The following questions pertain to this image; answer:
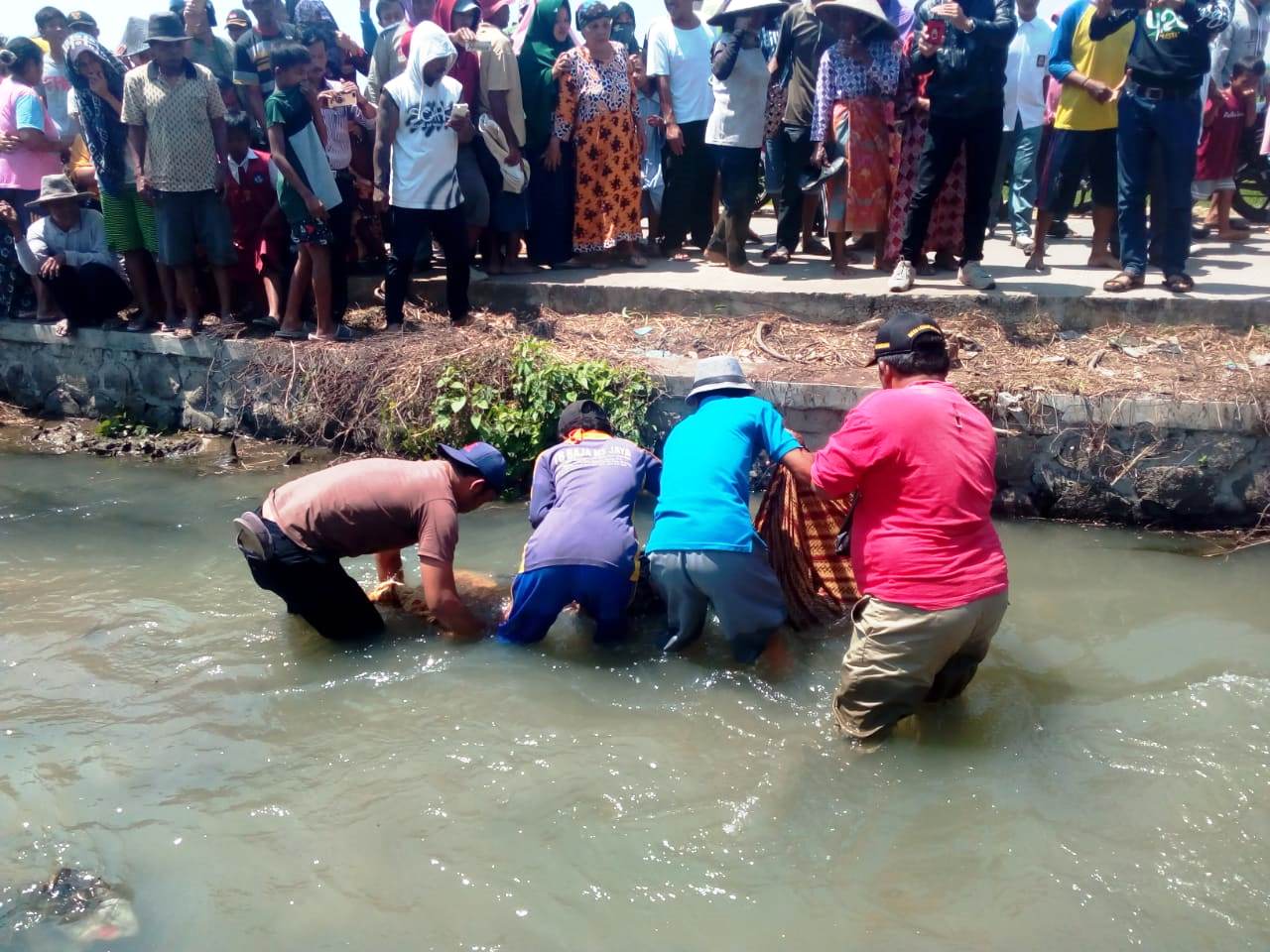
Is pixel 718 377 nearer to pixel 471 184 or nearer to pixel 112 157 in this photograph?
pixel 471 184

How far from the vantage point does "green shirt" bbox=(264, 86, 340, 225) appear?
22.5ft

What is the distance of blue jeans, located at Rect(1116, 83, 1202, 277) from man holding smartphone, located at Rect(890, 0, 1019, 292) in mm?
786

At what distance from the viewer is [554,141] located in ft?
26.2

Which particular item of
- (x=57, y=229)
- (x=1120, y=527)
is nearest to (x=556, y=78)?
(x=57, y=229)

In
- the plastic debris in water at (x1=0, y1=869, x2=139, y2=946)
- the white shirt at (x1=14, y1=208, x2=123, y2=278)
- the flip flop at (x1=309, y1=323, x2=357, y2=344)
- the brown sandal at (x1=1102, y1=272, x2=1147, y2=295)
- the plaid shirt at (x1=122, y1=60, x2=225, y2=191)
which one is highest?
the plaid shirt at (x1=122, y1=60, x2=225, y2=191)

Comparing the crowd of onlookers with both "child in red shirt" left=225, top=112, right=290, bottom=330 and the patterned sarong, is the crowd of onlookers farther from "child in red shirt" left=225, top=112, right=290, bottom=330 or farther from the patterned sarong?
the patterned sarong

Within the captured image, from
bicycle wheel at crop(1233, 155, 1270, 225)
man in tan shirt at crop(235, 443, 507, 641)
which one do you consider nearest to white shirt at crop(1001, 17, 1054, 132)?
bicycle wheel at crop(1233, 155, 1270, 225)

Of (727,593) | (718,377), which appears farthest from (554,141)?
(727,593)

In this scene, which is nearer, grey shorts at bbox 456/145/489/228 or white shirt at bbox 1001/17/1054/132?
grey shorts at bbox 456/145/489/228

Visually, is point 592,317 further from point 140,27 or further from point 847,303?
point 140,27

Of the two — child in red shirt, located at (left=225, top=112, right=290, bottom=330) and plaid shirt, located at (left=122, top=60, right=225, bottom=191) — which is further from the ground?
plaid shirt, located at (left=122, top=60, right=225, bottom=191)

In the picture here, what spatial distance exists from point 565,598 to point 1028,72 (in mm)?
6245

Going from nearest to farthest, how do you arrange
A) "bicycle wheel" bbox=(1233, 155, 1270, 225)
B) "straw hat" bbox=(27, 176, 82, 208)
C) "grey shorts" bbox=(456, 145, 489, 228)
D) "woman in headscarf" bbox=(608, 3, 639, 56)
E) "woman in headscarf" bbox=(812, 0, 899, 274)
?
1. "woman in headscarf" bbox=(812, 0, 899, 274)
2. "grey shorts" bbox=(456, 145, 489, 228)
3. "straw hat" bbox=(27, 176, 82, 208)
4. "woman in headscarf" bbox=(608, 3, 639, 56)
5. "bicycle wheel" bbox=(1233, 155, 1270, 225)

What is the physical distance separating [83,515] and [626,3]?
20.7ft
